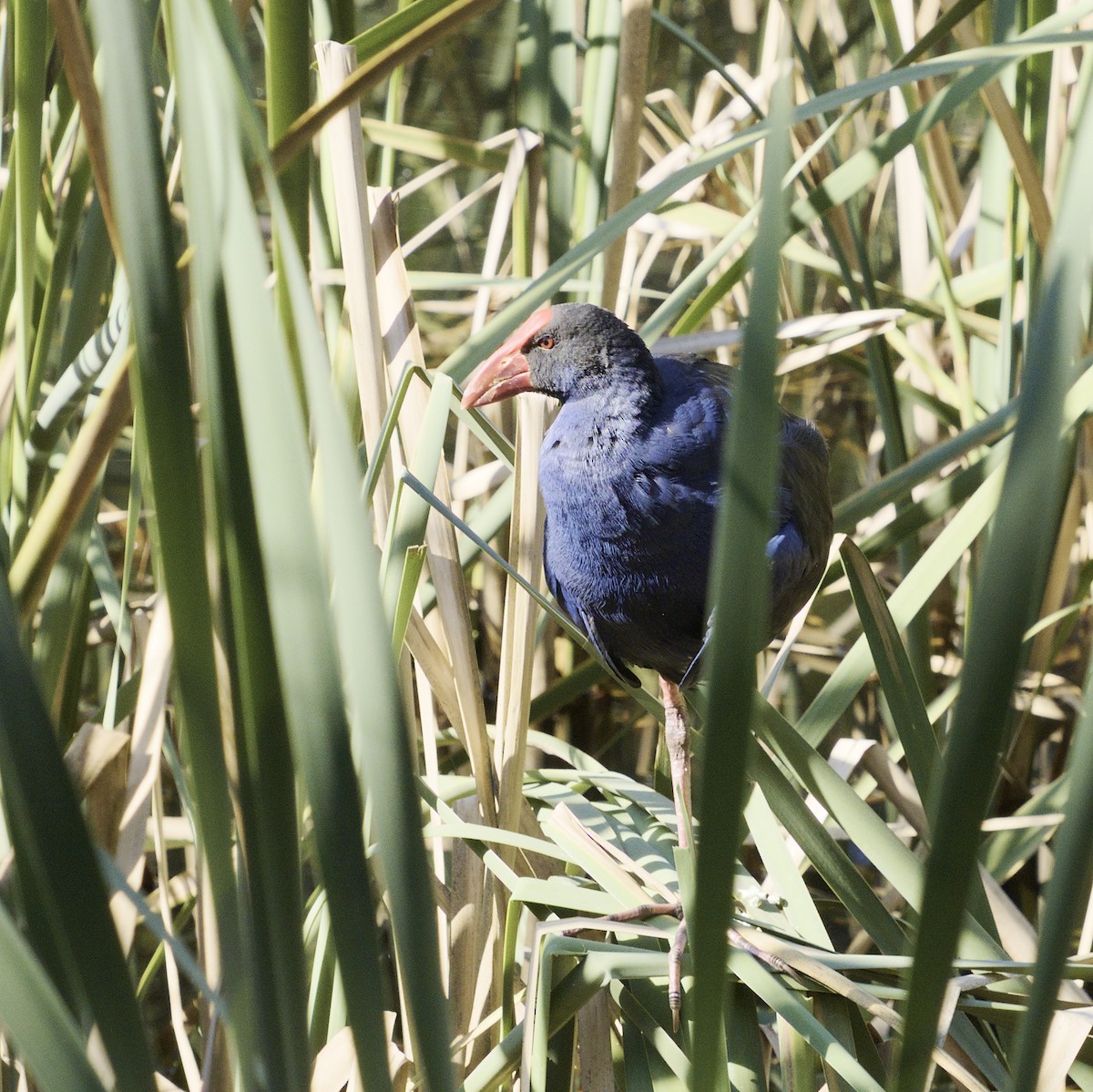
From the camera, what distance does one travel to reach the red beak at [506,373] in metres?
0.99

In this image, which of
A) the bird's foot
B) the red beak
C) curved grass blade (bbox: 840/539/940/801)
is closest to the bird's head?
the red beak

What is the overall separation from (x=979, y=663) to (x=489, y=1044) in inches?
28.7

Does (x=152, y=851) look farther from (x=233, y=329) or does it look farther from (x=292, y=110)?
(x=233, y=329)

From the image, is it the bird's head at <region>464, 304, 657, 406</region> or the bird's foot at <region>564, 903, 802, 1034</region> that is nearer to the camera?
the bird's foot at <region>564, 903, 802, 1034</region>

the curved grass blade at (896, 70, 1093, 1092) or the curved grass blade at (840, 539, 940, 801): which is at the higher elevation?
the curved grass blade at (896, 70, 1093, 1092)

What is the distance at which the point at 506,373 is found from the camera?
100 centimetres

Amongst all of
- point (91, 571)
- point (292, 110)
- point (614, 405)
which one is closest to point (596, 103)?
A: point (614, 405)

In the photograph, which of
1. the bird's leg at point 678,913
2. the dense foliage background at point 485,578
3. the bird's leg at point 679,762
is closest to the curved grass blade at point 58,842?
the dense foliage background at point 485,578

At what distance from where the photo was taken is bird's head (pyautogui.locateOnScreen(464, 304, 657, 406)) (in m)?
0.95

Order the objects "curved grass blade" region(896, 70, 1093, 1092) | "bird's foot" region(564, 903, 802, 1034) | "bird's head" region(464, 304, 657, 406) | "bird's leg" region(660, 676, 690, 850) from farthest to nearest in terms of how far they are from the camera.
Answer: "bird's leg" region(660, 676, 690, 850)
"bird's head" region(464, 304, 657, 406)
"bird's foot" region(564, 903, 802, 1034)
"curved grass blade" region(896, 70, 1093, 1092)

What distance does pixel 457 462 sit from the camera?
1290mm

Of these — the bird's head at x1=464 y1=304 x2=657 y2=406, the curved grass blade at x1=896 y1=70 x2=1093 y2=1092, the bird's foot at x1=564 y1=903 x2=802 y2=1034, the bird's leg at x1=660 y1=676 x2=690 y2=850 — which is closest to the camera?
the curved grass blade at x1=896 y1=70 x2=1093 y2=1092

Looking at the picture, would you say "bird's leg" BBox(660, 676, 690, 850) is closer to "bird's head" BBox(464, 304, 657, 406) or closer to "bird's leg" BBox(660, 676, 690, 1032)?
"bird's leg" BBox(660, 676, 690, 1032)

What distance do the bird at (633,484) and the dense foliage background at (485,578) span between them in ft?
0.13
